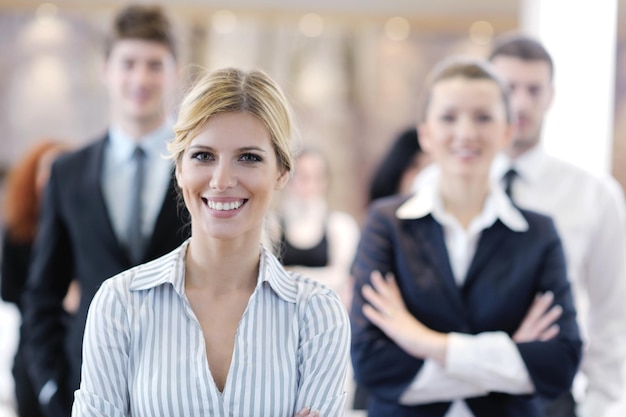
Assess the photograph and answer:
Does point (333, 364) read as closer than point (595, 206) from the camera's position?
Yes

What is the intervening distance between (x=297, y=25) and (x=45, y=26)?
258 cm

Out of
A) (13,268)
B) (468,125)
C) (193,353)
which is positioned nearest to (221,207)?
(193,353)

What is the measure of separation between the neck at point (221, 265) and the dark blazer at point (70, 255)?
23.0 inches

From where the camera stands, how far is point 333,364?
154cm

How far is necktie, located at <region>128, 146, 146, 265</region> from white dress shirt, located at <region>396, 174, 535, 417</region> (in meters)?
0.70

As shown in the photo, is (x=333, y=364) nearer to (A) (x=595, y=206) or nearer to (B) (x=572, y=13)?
(A) (x=595, y=206)

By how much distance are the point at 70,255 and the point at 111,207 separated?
216 mm

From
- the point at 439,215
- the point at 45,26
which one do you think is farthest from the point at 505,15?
the point at 439,215

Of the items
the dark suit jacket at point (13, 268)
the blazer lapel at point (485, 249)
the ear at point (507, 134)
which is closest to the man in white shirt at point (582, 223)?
the ear at point (507, 134)

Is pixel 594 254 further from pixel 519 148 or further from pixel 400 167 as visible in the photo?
pixel 400 167

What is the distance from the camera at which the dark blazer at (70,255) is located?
2211 mm

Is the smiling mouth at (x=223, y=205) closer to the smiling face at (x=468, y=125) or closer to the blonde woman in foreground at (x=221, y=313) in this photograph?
the blonde woman in foreground at (x=221, y=313)

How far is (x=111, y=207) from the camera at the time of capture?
2289mm

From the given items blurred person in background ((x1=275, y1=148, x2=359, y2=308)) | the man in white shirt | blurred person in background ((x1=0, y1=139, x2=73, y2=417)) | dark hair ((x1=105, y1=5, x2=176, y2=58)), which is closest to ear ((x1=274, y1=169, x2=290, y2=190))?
dark hair ((x1=105, y1=5, x2=176, y2=58))
